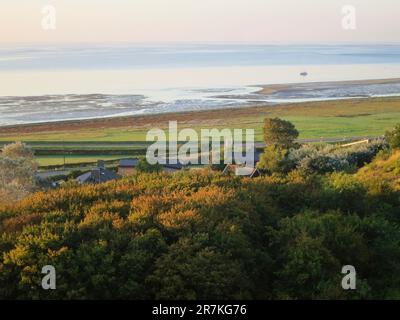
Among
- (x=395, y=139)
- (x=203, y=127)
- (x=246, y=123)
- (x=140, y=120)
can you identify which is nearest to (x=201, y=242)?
(x=395, y=139)

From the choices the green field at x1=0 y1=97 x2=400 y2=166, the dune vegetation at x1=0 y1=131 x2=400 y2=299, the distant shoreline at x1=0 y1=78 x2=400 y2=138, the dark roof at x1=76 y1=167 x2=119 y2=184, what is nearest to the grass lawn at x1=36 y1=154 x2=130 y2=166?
the green field at x1=0 y1=97 x2=400 y2=166

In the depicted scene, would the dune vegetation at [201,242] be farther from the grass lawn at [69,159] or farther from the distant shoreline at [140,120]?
the distant shoreline at [140,120]

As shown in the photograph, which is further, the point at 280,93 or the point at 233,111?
the point at 280,93

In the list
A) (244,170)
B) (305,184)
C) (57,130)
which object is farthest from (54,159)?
(305,184)

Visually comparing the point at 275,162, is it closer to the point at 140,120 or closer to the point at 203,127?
the point at 203,127

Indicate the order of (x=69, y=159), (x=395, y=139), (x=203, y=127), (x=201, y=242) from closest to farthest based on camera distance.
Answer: (x=201, y=242)
(x=395, y=139)
(x=69, y=159)
(x=203, y=127)


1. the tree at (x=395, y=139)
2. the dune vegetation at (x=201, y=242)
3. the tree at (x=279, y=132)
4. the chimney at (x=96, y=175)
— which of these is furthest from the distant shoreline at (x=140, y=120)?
the dune vegetation at (x=201, y=242)

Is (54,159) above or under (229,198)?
under

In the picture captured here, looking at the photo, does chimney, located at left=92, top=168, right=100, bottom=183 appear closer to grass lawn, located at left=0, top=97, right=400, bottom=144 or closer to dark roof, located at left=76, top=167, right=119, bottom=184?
dark roof, located at left=76, top=167, right=119, bottom=184

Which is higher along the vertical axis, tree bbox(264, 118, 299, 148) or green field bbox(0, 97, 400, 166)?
tree bbox(264, 118, 299, 148)

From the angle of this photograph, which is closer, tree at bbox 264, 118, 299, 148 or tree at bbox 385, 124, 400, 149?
tree at bbox 385, 124, 400, 149
